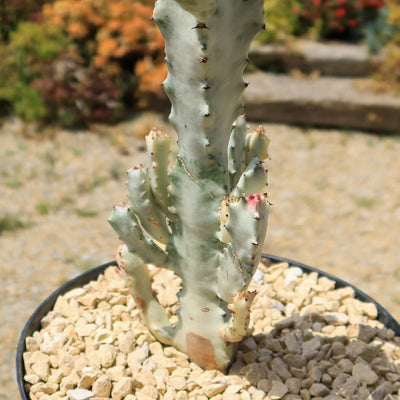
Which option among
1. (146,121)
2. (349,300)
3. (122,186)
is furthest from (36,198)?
(349,300)

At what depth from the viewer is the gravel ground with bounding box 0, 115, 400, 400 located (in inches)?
141

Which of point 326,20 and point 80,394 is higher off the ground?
point 326,20

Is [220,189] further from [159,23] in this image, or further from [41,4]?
[41,4]

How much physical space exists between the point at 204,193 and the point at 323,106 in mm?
3920

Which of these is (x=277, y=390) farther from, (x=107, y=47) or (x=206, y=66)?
(x=107, y=47)

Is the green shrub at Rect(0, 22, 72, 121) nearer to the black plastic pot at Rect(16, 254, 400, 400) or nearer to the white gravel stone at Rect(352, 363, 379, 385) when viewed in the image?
the black plastic pot at Rect(16, 254, 400, 400)

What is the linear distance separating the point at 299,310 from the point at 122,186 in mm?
2540

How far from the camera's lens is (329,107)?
5.28 m

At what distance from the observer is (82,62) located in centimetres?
545

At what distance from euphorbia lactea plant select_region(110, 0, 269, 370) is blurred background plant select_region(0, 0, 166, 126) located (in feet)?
11.8

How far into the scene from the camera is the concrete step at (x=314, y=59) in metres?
5.73

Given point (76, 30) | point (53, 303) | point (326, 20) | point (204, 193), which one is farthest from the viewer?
point (326, 20)

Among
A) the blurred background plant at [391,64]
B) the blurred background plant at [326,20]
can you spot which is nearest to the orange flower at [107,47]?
the blurred background plant at [326,20]

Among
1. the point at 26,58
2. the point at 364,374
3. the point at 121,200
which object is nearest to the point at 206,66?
the point at 364,374
